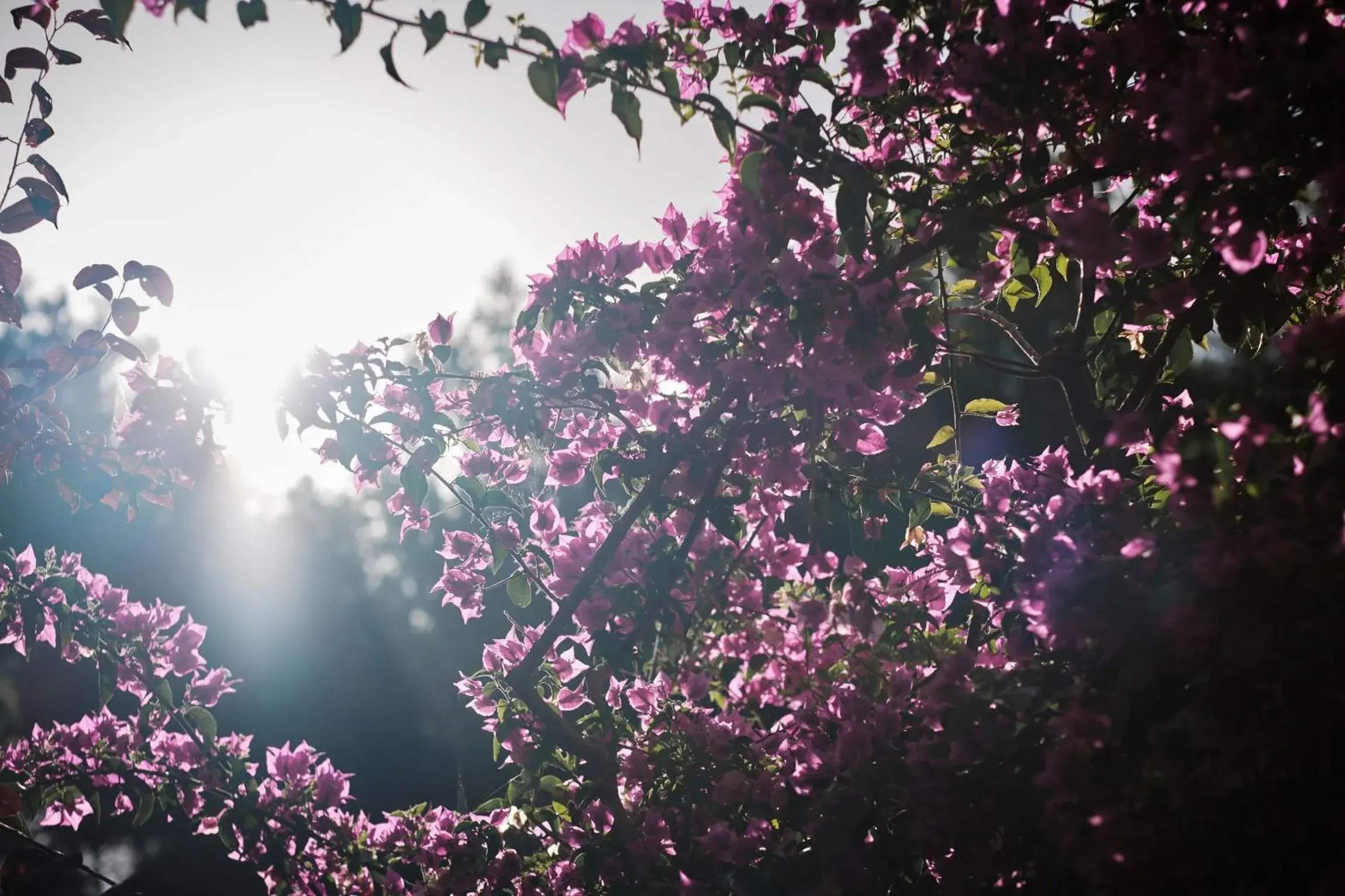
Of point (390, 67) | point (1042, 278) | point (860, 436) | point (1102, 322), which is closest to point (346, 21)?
point (390, 67)

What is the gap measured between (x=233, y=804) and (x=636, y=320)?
7.47 ft

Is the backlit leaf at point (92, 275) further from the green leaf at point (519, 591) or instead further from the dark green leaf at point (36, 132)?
the green leaf at point (519, 591)

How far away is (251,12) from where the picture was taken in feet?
4.91

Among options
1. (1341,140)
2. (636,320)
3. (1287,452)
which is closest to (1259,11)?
(1341,140)

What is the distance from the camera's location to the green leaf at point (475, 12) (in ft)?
5.16

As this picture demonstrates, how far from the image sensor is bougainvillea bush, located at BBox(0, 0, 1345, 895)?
4.50ft

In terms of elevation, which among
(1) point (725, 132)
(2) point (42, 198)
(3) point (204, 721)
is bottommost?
(3) point (204, 721)

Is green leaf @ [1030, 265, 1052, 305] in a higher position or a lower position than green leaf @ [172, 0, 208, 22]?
higher

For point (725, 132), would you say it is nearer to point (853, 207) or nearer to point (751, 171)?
point (751, 171)

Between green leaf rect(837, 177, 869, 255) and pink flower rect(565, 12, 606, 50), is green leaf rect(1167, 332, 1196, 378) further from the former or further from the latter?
pink flower rect(565, 12, 606, 50)

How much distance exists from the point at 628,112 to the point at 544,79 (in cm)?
17

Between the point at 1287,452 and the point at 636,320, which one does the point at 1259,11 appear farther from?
the point at 636,320

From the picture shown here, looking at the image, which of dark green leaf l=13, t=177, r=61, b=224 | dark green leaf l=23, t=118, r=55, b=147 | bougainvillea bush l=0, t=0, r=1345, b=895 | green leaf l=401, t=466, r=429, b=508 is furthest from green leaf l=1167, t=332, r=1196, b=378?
dark green leaf l=23, t=118, r=55, b=147

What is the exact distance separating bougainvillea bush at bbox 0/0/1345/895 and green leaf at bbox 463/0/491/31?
2.0 inches
